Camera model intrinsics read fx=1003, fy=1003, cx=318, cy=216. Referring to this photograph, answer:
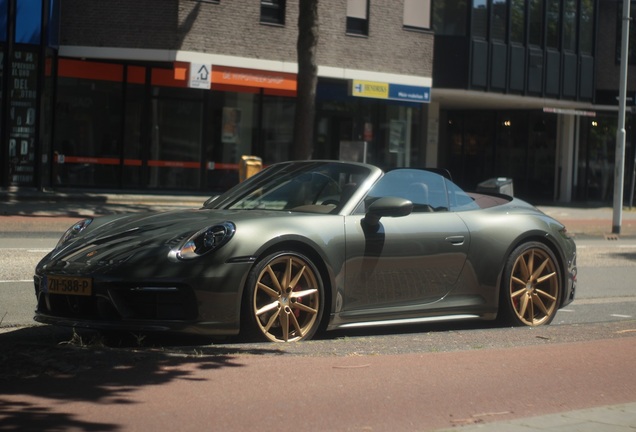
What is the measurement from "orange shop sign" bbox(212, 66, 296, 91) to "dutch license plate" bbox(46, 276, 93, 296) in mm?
20479

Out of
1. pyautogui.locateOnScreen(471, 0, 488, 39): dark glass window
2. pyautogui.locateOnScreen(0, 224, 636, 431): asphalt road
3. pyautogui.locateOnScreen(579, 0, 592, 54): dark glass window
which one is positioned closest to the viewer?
pyautogui.locateOnScreen(0, 224, 636, 431): asphalt road

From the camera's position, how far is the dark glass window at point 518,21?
32.8 meters

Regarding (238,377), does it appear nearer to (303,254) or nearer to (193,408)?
(193,408)

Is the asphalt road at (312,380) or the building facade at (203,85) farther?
the building facade at (203,85)

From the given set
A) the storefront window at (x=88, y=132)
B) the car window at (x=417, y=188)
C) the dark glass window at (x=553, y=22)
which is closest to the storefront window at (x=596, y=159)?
the dark glass window at (x=553, y=22)

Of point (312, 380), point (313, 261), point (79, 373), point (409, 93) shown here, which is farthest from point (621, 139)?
point (79, 373)

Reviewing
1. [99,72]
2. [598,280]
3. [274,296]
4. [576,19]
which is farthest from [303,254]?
[576,19]

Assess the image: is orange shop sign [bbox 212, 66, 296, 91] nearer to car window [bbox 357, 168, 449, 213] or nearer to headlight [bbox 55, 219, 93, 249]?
car window [bbox 357, 168, 449, 213]

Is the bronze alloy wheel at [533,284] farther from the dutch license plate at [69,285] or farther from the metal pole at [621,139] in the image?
the metal pole at [621,139]

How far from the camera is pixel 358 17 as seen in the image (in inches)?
1164

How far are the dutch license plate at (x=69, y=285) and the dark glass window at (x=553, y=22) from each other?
29.5 m

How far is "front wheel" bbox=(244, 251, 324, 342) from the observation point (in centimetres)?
669

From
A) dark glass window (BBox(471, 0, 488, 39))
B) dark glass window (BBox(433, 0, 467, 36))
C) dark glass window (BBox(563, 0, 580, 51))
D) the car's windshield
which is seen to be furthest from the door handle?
dark glass window (BBox(563, 0, 580, 51))

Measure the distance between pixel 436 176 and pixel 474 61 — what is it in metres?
23.9
